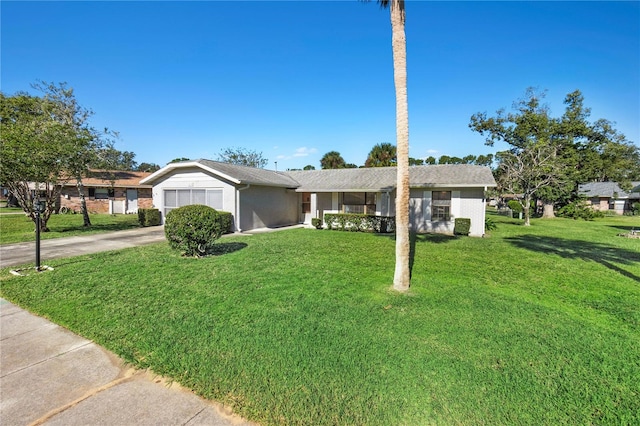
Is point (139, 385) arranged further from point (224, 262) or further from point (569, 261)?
point (569, 261)

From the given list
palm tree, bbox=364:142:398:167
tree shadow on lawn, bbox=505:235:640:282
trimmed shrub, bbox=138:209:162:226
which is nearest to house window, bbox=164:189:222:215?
trimmed shrub, bbox=138:209:162:226

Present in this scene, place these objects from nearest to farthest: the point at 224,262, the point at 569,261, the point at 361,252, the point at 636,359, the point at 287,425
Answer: the point at 287,425, the point at 636,359, the point at 224,262, the point at 569,261, the point at 361,252

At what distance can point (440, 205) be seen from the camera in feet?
50.5

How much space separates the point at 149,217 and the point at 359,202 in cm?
1237

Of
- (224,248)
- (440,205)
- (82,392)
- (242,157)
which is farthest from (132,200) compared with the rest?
(82,392)

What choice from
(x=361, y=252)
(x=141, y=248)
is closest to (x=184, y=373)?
(x=361, y=252)

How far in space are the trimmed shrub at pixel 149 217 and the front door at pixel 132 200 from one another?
44.7 feet

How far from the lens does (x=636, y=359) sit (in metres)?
3.63

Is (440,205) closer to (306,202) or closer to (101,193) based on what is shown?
(306,202)

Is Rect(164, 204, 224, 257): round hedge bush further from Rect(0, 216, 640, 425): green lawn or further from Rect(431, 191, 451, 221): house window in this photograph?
Rect(431, 191, 451, 221): house window

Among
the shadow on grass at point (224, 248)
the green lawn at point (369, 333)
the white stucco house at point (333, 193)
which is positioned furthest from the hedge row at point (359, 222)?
the green lawn at point (369, 333)

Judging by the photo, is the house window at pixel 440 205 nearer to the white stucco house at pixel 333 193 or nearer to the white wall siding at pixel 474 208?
the white stucco house at pixel 333 193

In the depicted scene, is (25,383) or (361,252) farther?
(361,252)

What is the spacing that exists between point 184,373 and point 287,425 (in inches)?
56.4
